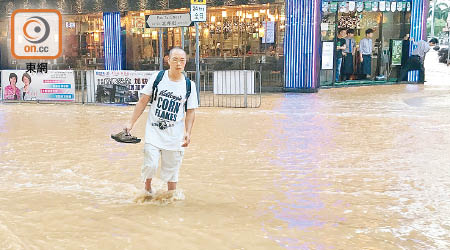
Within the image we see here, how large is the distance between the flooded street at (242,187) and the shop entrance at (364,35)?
9.29 meters

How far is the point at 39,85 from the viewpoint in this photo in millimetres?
16969

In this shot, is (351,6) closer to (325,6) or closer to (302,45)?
A: (325,6)

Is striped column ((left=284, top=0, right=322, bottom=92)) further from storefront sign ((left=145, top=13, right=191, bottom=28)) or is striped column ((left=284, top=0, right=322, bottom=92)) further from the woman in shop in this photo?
the woman in shop

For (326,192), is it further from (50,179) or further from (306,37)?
(306,37)

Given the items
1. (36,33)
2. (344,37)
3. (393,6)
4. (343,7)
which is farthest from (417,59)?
(36,33)

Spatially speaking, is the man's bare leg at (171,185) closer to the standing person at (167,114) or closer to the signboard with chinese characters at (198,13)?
the standing person at (167,114)

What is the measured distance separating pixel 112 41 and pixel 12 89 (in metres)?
7.28

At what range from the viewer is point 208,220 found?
5461mm

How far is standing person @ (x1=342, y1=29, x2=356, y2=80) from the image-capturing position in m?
22.4

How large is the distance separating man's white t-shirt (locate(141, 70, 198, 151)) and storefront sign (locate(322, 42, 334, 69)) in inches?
627

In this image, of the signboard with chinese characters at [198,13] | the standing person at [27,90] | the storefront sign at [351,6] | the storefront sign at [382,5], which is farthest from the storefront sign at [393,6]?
the standing person at [27,90]

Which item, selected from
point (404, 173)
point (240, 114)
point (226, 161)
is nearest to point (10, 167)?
point (226, 161)

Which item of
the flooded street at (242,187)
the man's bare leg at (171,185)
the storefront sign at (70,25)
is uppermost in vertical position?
the storefront sign at (70,25)

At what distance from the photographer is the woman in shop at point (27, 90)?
17.0 meters
